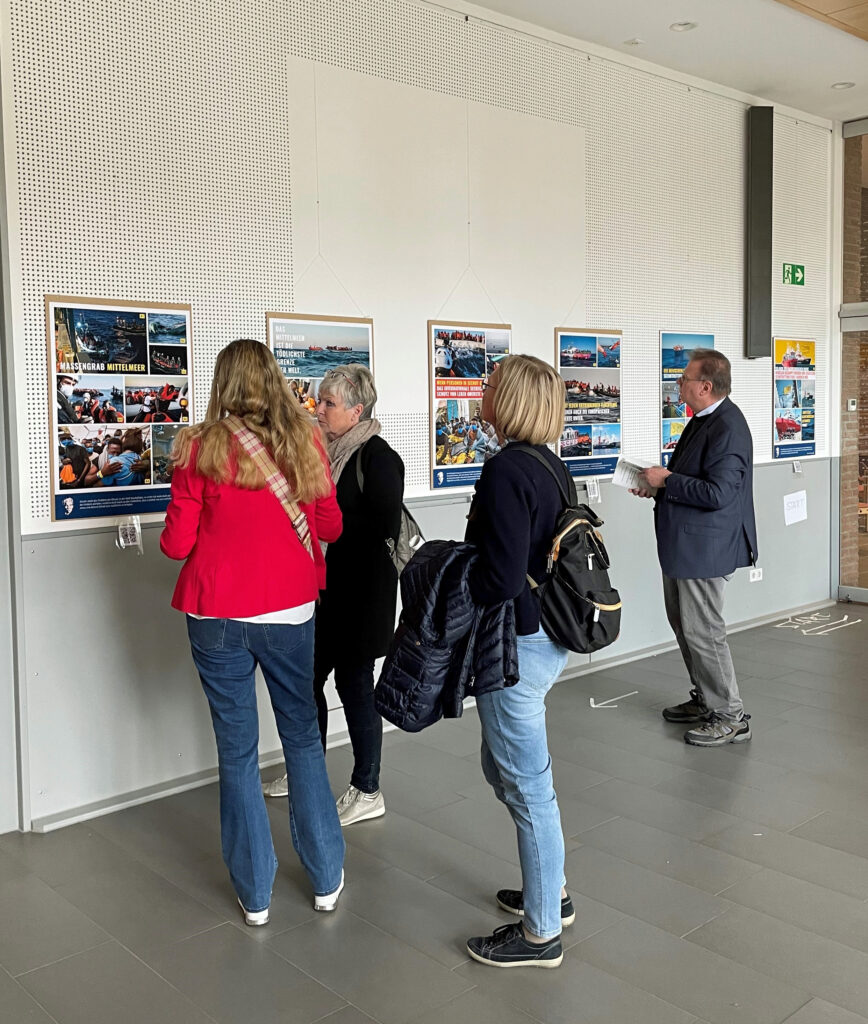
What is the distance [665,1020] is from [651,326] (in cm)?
475

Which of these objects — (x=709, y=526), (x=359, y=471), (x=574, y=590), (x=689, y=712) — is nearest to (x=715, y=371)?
(x=709, y=526)

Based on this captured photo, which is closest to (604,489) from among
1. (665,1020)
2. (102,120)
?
(102,120)

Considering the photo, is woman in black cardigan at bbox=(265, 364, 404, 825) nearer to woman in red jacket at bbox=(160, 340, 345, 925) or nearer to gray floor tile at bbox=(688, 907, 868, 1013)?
woman in red jacket at bbox=(160, 340, 345, 925)

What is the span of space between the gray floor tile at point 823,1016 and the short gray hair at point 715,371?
287 cm

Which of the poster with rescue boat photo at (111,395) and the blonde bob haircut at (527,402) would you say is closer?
the blonde bob haircut at (527,402)

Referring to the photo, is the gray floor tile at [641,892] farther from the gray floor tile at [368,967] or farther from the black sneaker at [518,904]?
the gray floor tile at [368,967]

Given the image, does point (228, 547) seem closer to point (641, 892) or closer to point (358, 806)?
point (358, 806)

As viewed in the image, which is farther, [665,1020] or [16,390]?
[16,390]

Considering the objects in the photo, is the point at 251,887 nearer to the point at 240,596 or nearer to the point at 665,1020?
the point at 240,596

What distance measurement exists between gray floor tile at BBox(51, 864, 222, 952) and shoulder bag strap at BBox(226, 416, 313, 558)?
1.25 metres

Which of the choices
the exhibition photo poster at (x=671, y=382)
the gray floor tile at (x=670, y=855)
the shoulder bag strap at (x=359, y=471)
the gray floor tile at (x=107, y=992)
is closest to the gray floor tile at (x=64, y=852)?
the gray floor tile at (x=107, y=992)

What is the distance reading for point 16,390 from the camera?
3879 mm

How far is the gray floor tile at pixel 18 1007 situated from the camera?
8.79 ft

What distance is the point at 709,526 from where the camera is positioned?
15.8ft
